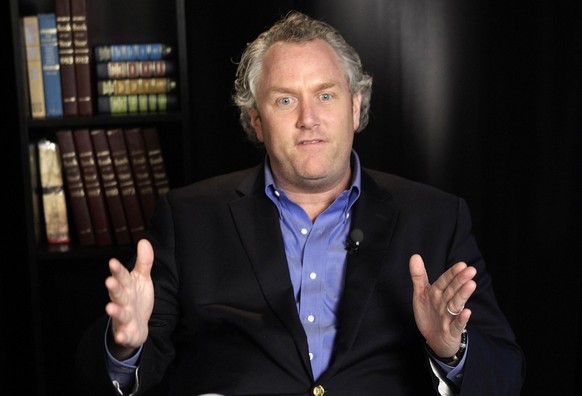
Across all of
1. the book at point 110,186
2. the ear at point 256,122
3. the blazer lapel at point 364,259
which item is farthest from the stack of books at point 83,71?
the blazer lapel at point 364,259

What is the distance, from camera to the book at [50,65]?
10.0ft

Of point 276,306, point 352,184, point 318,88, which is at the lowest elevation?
point 276,306

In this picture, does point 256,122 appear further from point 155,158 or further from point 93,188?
point 93,188

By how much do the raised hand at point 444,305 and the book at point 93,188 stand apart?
57.9 inches

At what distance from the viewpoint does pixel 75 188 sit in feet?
10.3

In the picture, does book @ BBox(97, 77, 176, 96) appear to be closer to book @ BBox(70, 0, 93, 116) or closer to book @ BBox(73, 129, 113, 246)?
book @ BBox(70, 0, 93, 116)

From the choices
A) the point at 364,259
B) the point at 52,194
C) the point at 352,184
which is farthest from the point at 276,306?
the point at 52,194

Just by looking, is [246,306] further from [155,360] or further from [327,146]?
[327,146]

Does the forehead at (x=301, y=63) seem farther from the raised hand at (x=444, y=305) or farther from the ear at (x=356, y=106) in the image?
the raised hand at (x=444, y=305)

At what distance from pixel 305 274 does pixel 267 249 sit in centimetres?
11

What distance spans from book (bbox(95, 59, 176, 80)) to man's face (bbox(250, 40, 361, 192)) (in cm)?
75

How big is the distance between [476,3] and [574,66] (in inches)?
15.0

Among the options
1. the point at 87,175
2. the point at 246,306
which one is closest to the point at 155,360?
the point at 246,306

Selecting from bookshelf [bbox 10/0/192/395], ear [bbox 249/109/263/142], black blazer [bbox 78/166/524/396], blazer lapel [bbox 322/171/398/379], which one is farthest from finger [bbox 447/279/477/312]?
bookshelf [bbox 10/0/192/395]
